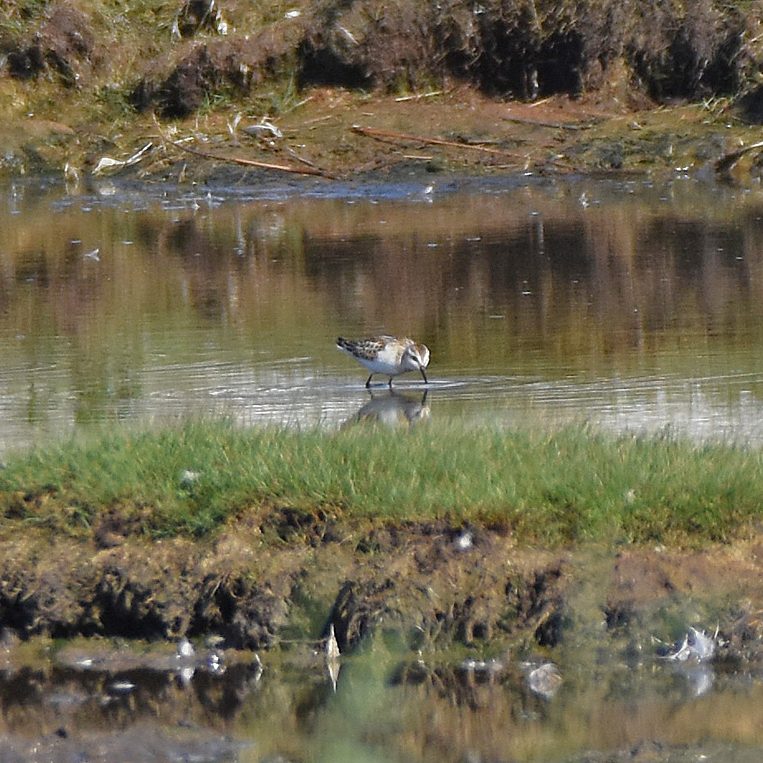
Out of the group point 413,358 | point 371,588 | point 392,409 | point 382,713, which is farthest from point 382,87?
point 382,713

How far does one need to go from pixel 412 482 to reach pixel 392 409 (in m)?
2.68

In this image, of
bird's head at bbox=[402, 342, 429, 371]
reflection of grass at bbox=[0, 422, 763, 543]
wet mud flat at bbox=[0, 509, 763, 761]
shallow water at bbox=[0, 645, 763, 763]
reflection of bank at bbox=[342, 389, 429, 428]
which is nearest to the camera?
shallow water at bbox=[0, 645, 763, 763]

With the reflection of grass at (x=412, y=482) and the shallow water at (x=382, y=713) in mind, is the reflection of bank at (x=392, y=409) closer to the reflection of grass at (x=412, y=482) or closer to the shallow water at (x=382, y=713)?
the reflection of grass at (x=412, y=482)

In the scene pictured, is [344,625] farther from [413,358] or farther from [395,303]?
[395,303]

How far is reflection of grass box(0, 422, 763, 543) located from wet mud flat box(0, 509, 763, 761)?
9 centimetres

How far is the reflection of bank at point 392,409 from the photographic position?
28.7ft

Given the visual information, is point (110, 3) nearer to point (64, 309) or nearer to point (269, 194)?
point (269, 194)

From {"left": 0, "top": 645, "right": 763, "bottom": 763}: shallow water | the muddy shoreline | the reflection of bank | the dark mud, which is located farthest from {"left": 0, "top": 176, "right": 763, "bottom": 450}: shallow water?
{"left": 0, "top": 645, "right": 763, "bottom": 763}: shallow water

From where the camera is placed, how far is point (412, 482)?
6.45 m

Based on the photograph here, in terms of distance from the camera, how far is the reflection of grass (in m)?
6.27

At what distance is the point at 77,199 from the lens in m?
21.7

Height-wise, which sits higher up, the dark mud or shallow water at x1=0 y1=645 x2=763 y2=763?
the dark mud

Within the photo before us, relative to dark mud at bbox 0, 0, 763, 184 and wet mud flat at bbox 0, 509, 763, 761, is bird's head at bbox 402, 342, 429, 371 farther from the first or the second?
dark mud at bbox 0, 0, 763, 184

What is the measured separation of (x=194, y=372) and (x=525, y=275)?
4577mm
